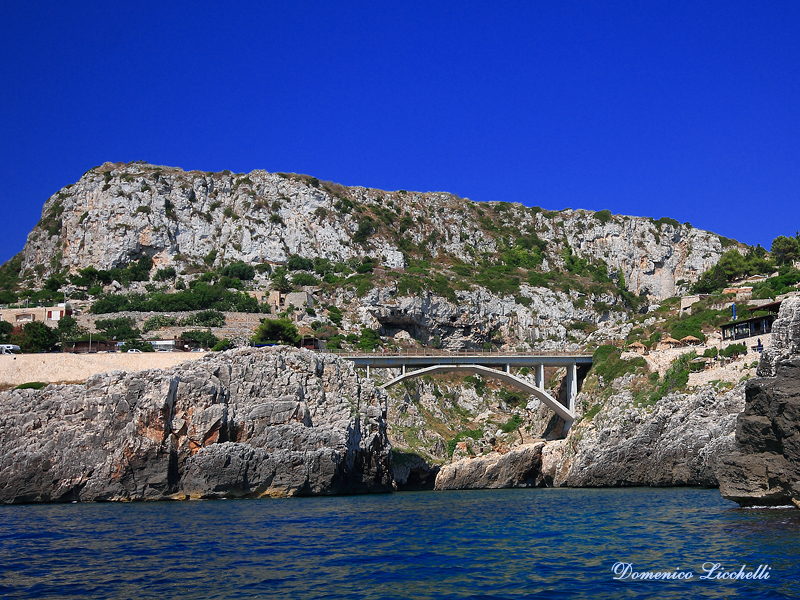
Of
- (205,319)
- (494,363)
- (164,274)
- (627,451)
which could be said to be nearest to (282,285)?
(205,319)

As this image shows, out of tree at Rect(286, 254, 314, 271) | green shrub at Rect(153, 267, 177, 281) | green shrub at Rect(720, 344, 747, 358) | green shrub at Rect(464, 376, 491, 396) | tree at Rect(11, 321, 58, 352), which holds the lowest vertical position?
green shrub at Rect(464, 376, 491, 396)

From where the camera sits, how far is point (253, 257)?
330 feet

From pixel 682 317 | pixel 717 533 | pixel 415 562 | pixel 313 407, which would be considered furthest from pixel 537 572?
pixel 682 317

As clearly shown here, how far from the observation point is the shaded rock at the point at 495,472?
55.2 metres

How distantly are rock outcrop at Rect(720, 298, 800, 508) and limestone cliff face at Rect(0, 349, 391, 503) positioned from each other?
24.2m

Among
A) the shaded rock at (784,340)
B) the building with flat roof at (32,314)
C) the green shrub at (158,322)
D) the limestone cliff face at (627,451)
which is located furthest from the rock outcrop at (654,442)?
the building with flat roof at (32,314)

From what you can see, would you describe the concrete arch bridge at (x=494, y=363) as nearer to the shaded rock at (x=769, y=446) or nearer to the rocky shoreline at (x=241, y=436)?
the rocky shoreline at (x=241, y=436)

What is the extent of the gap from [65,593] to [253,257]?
285 feet

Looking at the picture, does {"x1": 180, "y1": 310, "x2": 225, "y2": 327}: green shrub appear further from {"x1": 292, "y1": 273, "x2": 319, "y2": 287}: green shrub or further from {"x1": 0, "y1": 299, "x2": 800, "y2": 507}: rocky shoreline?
{"x1": 0, "y1": 299, "x2": 800, "y2": 507}: rocky shoreline

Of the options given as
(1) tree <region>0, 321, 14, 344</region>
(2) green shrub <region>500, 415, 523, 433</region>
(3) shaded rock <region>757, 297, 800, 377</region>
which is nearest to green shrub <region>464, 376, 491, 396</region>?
(2) green shrub <region>500, 415, 523, 433</region>

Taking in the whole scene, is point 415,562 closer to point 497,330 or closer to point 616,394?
point 616,394

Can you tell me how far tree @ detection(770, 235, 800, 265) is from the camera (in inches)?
3219

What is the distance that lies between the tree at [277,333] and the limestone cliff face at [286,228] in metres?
33.9

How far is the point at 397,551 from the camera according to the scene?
20641 millimetres
